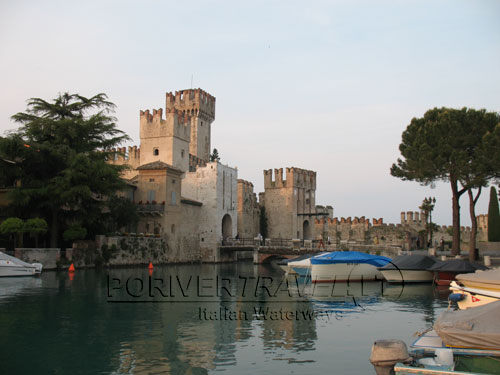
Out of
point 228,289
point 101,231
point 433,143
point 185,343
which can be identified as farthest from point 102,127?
point 185,343

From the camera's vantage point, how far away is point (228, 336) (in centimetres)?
1135

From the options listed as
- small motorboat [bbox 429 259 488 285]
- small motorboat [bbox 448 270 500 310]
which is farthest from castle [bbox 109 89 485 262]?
small motorboat [bbox 448 270 500 310]

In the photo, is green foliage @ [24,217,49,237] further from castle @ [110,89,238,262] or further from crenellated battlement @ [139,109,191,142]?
crenellated battlement @ [139,109,191,142]

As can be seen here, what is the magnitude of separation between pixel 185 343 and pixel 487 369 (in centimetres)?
587

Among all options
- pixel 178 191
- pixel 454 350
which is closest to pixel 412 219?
pixel 178 191

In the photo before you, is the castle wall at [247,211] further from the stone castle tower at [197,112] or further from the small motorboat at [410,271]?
the small motorboat at [410,271]

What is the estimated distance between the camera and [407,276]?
23969 mm

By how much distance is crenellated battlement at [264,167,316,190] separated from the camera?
191ft

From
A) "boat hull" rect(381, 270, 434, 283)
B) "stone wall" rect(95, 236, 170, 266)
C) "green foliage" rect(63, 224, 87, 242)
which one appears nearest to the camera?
"boat hull" rect(381, 270, 434, 283)

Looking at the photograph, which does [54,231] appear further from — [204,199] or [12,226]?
[204,199]

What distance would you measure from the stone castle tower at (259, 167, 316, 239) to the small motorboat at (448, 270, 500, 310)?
147 feet

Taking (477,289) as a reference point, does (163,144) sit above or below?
above

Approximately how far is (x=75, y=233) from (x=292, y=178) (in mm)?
31503

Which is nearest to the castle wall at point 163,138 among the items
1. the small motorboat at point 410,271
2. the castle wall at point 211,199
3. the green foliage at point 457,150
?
the castle wall at point 211,199
